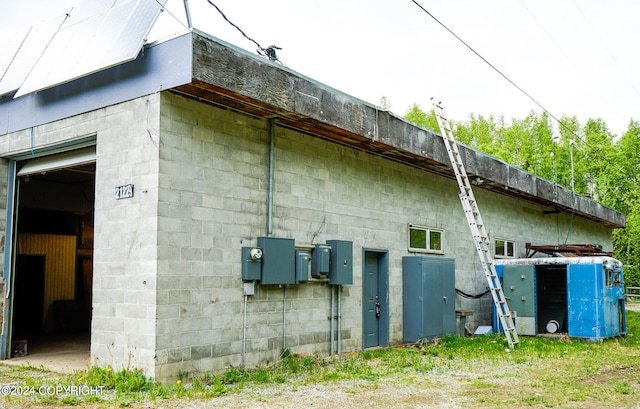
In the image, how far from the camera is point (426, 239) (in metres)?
15.2

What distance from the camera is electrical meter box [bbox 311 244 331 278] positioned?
11.3 metres

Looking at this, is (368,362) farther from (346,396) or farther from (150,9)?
(150,9)

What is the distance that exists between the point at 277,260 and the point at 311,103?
2.76 m

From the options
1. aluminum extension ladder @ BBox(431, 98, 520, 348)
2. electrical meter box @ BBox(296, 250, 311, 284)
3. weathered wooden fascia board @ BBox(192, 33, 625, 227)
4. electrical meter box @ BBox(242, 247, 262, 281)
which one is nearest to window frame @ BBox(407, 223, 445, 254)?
aluminum extension ladder @ BBox(431, 98, 520, 348)

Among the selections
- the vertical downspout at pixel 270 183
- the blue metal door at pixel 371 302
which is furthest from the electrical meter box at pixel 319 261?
the blue metal door at pixel 371 302

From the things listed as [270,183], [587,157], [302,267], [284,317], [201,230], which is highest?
[587,157]

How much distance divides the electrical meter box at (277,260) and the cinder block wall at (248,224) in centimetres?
25

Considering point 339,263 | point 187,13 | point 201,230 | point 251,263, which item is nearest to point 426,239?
point 339,263

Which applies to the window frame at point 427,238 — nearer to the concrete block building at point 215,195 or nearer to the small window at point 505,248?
the concrete block building at point 215,195

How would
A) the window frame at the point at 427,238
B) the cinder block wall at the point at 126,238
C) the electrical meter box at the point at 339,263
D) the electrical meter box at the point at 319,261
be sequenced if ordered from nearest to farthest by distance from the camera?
1. the cinder block wall at the point at 126,238
2. the electrical meter box at the point at 319,261
3. the electrical meter box at the point at 339,263
4. the window frame at the point at 427,238

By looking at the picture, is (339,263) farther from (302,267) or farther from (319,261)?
(302,267)

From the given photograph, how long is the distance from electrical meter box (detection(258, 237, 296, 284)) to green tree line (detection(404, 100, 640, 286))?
39.4m

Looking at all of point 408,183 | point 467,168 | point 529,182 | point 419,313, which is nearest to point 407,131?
point 408,183

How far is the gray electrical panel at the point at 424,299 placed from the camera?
45.1 feet
